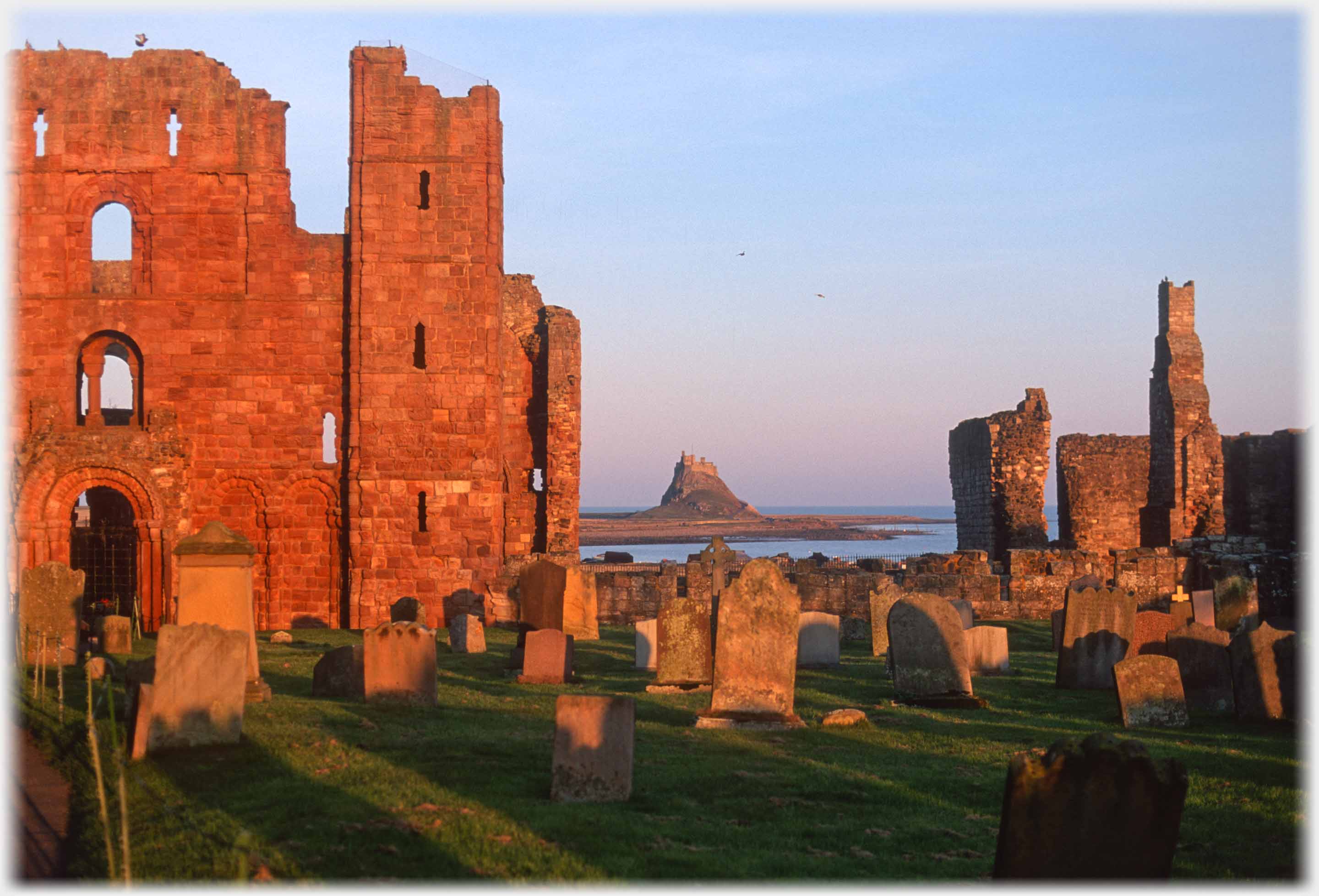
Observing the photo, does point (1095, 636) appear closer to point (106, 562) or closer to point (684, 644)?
point (684, 644)

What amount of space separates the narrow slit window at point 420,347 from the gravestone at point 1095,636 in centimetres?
1451

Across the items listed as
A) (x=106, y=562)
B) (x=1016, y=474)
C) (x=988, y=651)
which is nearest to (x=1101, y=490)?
(x=1016, y=474)

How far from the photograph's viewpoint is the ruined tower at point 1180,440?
34969 mm

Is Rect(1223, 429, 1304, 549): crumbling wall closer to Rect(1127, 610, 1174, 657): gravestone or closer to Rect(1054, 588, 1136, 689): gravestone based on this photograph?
Rect(1054, 588, 1136, 689): gravestone

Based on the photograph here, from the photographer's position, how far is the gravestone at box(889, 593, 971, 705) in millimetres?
14469

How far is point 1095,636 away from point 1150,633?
30.0 inches

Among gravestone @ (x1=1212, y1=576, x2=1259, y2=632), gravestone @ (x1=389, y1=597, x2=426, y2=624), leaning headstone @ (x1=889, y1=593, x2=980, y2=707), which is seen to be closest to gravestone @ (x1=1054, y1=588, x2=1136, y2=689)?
leaning headstone @ (x1=889, y1=593, x2=980, y2=707)

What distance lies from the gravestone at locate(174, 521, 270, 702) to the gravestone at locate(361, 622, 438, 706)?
4.40ft

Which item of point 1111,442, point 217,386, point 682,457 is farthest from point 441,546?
point 682,457

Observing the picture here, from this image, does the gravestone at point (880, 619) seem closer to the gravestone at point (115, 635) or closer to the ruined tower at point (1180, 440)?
the gravestone at point (115, 635)

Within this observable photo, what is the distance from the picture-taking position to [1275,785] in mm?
9953

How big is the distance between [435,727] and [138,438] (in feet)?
49.7

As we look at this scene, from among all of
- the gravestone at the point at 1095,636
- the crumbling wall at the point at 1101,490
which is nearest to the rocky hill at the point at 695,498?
the crumbling wall at the point at 1101,490

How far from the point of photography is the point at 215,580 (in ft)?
45.7
